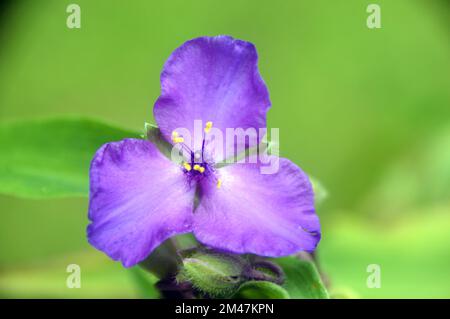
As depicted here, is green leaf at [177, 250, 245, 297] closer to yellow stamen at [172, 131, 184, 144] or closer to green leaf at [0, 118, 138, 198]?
yellow stamen at [172, 131, 184, 144]

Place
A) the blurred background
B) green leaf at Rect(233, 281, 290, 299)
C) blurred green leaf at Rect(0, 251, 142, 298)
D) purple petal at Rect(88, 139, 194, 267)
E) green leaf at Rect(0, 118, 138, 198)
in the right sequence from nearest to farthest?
purple petal at Rect(88, 139, 194, 267) < green leaf at Rect(233, 281, 290, 299) < green leaf at Rect(0, 118, 138, 198) < blurred green leaf at Rect(0, 251, 142, 298) < the blurred background

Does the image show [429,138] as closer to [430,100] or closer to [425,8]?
[430,100]

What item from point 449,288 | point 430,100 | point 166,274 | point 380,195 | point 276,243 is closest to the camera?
point 276,243

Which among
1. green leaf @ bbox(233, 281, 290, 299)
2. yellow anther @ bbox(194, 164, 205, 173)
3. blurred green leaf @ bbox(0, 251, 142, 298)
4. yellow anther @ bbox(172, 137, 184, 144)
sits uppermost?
yellow anther @ bbox(172, 137, 184, 144)

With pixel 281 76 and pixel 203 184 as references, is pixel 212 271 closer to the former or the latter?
pixel 203 184

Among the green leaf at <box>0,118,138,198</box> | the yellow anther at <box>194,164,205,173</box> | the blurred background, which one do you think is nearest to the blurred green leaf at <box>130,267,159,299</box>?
the green leaf at <box>0,118,138,198</box>

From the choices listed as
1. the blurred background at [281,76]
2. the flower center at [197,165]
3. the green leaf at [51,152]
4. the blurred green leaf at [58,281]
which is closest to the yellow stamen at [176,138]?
the flower center at [197,165]

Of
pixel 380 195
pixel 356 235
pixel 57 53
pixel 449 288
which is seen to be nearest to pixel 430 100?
pixel 380 195

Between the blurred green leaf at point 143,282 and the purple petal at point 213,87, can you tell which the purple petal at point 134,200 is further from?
the blurred green leaf at point 143,282
